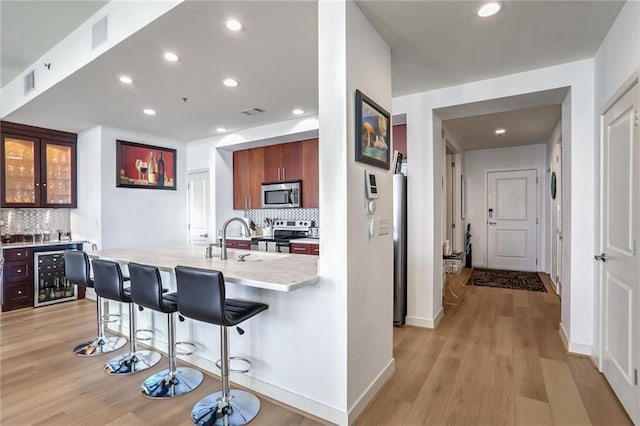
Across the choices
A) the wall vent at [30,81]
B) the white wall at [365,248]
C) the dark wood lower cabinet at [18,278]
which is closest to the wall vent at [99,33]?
the wall vent at [30,81]

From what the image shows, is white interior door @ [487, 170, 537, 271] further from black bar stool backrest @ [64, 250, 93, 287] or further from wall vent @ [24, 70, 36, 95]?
wall vent @ [24, 70, 36, 95]

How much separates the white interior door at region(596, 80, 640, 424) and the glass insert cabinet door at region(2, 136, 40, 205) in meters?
6.48

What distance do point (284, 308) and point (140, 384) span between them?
1.31 metres

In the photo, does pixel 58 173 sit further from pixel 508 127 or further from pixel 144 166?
pixel 508 127

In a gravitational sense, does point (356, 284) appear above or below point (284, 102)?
below

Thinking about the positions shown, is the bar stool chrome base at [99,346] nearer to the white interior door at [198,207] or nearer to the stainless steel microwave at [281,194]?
the white interior door at [198,207]

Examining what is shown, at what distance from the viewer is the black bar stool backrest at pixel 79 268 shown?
2.94 metres

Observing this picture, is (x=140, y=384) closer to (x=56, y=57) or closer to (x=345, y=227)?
(x=345, y=227)

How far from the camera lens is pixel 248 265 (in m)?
2.34

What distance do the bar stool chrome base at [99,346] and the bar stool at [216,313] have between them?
146 cm

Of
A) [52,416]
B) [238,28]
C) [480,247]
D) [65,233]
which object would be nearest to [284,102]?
→ [238,28]

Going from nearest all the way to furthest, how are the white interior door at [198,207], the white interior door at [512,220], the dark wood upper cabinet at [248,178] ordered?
the dark wood upper cabinet at [248,178], the white interior door at [198,207], the white interior door at [512,220]

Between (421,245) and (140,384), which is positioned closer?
(140,384)

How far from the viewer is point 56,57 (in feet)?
10.4
